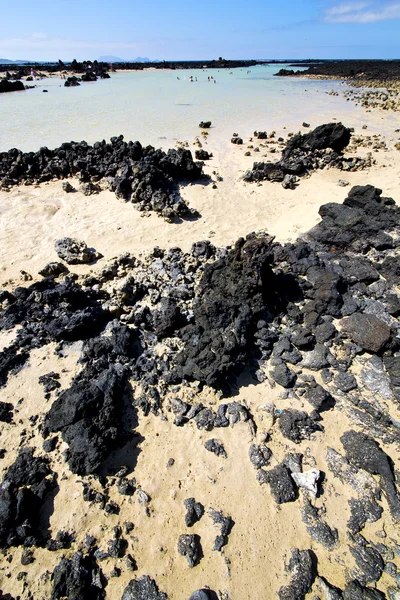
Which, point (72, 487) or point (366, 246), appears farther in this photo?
point (366, 246)

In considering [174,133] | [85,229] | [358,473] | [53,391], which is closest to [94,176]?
[85,229]

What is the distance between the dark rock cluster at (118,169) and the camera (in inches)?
465

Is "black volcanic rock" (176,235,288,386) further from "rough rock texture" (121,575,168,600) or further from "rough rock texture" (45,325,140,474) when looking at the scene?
"rough rock texture" (121,575,168,600)

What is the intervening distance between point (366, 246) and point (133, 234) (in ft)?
22.7

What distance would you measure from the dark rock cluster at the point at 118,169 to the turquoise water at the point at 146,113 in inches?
150

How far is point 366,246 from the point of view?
8.60 meters

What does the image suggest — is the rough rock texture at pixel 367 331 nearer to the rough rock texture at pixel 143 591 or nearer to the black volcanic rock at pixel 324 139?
the rough rock texture at pixel 143 591

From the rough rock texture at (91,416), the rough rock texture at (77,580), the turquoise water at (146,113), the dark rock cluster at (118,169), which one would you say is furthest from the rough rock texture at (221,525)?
the turquoise water at (146,113)

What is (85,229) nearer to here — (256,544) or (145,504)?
(145,504)

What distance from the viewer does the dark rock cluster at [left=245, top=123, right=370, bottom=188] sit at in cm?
1355

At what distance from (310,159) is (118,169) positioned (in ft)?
28.8

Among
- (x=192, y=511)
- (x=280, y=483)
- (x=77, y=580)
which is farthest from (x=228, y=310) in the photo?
(x=77, y=580)

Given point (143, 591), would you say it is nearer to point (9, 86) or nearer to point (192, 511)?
point (192, 511)

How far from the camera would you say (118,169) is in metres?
13.4
